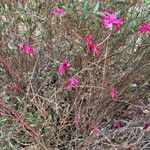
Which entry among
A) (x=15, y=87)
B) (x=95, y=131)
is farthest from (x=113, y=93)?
(x=15, y=87)

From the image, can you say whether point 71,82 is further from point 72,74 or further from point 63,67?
point 72,74

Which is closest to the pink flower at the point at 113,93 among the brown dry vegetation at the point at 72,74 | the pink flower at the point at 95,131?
the brown dry vegetation at the point at 72,74

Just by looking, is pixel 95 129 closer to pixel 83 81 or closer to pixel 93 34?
pixel 83 81

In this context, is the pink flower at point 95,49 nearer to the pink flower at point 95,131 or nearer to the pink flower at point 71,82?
the pink flower at point 71,82

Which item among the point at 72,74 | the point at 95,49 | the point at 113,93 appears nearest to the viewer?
the point at 95,49

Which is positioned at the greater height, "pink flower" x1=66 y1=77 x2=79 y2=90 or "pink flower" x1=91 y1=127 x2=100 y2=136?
A: "pink flower" x1=66 y1=77 x2=79 y2=90

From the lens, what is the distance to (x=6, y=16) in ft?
7.57

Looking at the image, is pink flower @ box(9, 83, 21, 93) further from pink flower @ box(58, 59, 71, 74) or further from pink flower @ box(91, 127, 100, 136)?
pink flower @ box(91, 127, 100, 136)

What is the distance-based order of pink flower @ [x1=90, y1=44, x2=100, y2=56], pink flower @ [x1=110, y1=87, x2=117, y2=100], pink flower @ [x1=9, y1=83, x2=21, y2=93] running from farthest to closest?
pink flower @ [x1=9, y1=83, x2=21, y2=93] → pink flower @ [x1=110, y1=87, x2=117, y2=100] → pink flower @ [x1=90, y1=44, x2=100, y2=56]

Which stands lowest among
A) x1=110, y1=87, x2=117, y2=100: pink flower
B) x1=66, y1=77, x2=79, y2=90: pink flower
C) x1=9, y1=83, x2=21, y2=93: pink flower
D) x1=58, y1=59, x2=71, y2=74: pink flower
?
x1=9, y1=83, x2=21, y2=93: pink flower

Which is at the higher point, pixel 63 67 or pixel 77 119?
pixel 63 67

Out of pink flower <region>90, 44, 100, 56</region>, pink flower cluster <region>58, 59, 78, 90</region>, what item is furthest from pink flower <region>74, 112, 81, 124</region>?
pink flower <region>90, 44, 100, 56</region>

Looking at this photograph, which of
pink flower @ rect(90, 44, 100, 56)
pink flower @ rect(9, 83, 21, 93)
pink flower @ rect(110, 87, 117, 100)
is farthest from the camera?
pink flower @ rect(9, 83, 21, 93)

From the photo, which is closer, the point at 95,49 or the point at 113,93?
the point at 95,49
